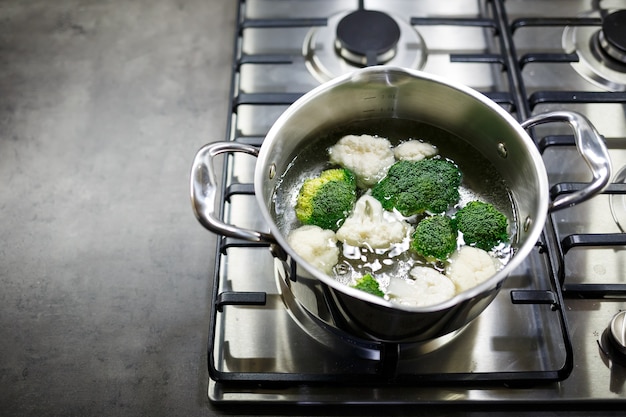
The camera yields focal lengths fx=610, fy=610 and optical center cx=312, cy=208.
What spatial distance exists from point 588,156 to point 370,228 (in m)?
0.34

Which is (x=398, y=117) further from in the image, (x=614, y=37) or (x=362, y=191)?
(x=614, y=37)

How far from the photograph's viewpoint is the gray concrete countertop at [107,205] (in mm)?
979

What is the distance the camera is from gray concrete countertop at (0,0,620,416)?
98 centimetres

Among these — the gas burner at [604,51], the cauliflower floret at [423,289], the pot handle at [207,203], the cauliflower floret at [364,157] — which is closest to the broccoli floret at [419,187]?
the cauliflower floret at [364,157]

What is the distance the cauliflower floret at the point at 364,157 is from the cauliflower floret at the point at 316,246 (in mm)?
133

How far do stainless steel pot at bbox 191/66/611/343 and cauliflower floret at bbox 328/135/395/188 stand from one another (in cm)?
5

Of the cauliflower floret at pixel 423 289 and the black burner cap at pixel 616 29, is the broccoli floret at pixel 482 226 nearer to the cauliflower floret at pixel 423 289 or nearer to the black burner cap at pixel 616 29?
the cauliflower floret at pixel 423 289

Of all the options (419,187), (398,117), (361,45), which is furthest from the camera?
(361,45)

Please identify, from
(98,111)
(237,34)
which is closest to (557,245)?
(237,34)

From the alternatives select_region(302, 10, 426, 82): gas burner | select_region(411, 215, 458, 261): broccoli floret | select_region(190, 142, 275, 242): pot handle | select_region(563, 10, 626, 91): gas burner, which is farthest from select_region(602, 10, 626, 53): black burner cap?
select_region(190, 142, 275, 242): pot handle

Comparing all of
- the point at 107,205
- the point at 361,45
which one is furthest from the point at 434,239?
the point at 107,205

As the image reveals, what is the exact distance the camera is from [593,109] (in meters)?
1.22

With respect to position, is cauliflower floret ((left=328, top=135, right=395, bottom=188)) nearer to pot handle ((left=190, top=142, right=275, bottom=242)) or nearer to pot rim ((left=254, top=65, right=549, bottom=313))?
pot rim ((left=254, top=65, right=549, bottom=313))

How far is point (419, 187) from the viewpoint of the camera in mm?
1004
